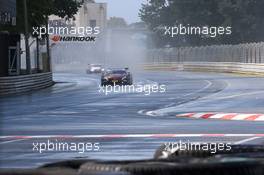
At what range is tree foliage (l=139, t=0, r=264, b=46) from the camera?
46.9 meters

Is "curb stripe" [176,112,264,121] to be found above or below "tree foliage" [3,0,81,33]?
below

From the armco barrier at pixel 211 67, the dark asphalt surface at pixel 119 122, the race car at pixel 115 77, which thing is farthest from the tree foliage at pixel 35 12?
the armco barrier at pixel 211 67

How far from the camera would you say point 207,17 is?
178 feet

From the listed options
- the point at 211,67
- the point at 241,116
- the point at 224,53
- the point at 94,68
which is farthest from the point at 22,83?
the point at 94,68

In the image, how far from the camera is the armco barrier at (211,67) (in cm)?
6900

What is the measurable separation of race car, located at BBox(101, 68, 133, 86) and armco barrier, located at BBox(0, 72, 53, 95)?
4458 mm

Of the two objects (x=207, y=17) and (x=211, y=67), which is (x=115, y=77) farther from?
(x=211, y=67)

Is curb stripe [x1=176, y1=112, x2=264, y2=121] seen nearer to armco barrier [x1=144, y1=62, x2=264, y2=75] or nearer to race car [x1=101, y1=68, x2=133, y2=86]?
race car [x1=101, y1=68, x2=133, y2=86]

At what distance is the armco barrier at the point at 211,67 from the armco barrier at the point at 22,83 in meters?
20.7

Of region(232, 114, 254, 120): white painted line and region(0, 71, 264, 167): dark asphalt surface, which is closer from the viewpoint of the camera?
region(0, 71, 264, 167): dark asphalt surface

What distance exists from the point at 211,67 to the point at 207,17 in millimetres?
20455

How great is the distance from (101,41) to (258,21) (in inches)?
1291

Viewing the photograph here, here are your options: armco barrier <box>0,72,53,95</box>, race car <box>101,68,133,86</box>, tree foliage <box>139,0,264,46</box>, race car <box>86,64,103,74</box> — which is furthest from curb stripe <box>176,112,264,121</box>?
race car <box>86,64,103,74</box>

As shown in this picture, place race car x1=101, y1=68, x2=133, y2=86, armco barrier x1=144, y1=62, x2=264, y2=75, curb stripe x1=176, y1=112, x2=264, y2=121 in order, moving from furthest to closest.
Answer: armco barrier x1=144, y1=62, x2=264, y2=75, race car x1=101, y1=68, x2=133, y2=86, curb stripe x1=176, y1=112, x2=264, y2=121
